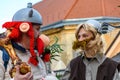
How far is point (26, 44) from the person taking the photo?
9.80 feet

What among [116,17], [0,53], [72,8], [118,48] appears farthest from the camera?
[72,8]

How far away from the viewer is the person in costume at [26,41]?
291 centimetres

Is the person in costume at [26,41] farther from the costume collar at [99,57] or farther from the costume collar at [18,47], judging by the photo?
the costume collar at [99,57]

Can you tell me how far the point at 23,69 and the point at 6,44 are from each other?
34 cm

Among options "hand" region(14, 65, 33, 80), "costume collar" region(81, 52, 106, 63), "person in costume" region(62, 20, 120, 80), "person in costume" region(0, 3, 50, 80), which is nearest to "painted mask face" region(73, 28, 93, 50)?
"person in costume" region(62, 20, 120, 80)

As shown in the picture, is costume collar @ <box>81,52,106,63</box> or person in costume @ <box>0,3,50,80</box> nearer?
person in costume @ <box>0,3,50,80</box>

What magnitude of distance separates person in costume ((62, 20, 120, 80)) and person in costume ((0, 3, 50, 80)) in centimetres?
95

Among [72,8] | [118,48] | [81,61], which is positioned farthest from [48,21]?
[81,61]

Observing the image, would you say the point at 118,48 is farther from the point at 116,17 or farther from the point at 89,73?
the point at 89,73

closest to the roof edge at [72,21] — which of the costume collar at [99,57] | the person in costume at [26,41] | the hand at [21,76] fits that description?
the costume collar at [99,57]

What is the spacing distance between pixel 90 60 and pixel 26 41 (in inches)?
48.1

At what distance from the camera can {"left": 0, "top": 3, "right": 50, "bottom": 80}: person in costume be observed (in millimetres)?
2908

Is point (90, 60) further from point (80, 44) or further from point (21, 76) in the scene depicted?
point (21, 76)

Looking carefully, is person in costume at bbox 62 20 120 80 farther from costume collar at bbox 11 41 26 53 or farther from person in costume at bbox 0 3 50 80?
costume collar at bbox 11 41 26 53
